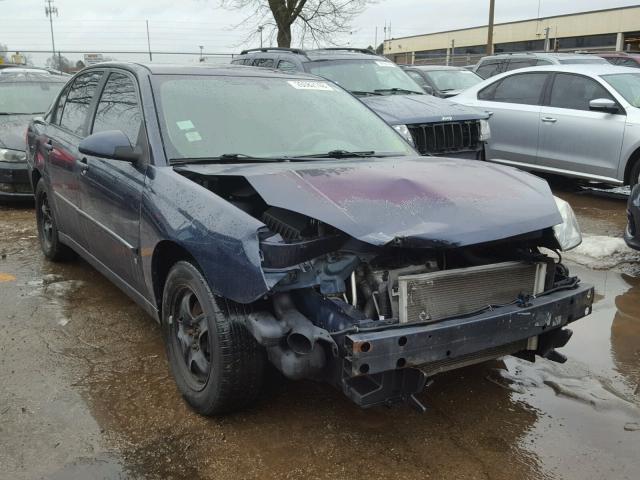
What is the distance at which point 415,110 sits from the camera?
7922mm

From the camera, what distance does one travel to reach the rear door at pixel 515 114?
882cm

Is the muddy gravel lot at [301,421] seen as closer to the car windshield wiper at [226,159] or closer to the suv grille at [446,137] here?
the car windshield wiper at [226,159]

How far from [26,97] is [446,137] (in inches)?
243

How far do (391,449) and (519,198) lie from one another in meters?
1.34

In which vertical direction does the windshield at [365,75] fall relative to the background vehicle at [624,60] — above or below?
below

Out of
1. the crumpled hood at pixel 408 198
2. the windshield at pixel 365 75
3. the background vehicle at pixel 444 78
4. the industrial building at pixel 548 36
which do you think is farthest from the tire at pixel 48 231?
the industrial building at pixel 548 36

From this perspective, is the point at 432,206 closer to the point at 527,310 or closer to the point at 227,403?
the point at 527,310

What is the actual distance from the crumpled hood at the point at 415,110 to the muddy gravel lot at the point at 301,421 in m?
3.90

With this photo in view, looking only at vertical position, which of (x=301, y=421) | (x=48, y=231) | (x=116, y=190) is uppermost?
(x=116, y=190)

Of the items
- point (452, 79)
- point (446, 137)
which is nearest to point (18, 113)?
point (446, 137)

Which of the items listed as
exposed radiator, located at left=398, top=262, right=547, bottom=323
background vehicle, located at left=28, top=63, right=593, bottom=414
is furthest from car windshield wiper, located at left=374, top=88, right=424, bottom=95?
exposed radiator, located at left=398, top=262, right=547, bottom=323

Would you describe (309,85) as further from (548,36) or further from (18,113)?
(548,36)

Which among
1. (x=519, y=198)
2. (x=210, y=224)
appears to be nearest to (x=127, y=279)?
(x=210, y=224)

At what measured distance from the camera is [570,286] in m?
3.12
